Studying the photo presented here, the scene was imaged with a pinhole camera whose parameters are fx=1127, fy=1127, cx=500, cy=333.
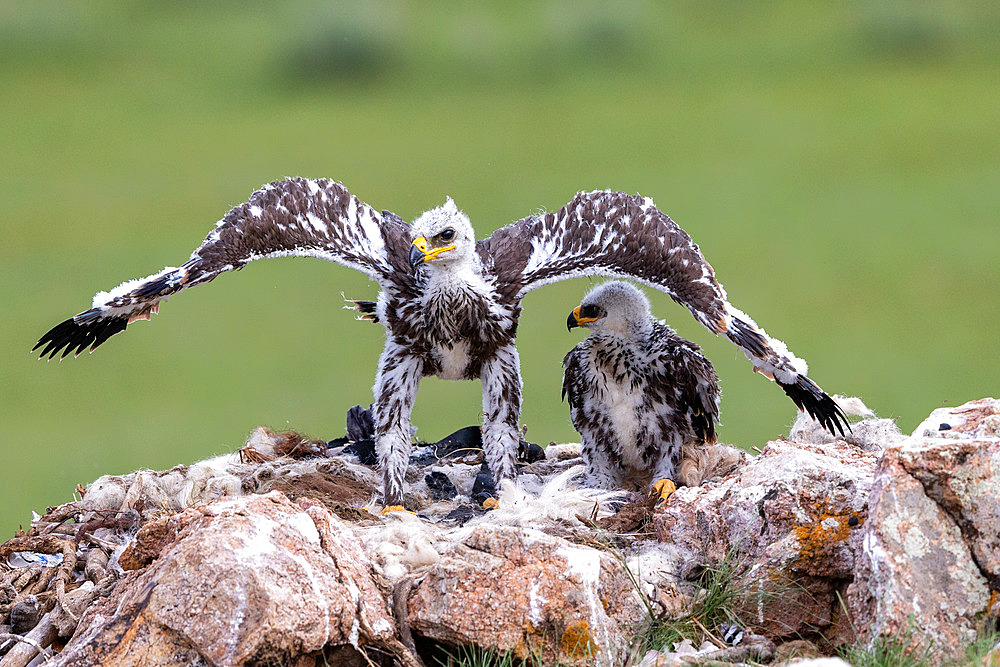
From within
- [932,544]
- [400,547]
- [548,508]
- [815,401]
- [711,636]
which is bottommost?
[711,636]

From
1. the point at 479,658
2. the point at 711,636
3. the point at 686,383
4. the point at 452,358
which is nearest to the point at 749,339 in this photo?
the point at 686,383

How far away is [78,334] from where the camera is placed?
7344 millimetres

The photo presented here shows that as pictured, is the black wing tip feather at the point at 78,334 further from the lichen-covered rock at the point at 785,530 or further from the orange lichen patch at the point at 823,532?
the orange lichen patch at the point at 823,532

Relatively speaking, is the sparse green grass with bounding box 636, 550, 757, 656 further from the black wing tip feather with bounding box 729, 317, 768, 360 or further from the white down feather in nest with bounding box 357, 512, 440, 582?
the black wing tip feather with bounding box 729, 317, 768, 360

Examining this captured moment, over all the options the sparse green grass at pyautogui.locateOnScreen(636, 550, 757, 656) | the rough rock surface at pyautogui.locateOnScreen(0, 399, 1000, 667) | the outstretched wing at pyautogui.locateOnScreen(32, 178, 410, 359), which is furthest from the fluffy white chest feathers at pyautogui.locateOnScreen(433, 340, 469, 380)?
the sparse green grass at pyautogui.locateOnScreen(636, 550, 757, 656)

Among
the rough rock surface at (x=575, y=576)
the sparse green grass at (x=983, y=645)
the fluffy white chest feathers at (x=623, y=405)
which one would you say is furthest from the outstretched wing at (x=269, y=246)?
the sparse green grass at (x=983, y=645)

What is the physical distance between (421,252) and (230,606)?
10.2ft

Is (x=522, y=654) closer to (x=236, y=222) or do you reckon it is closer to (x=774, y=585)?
(x=774, y=585)

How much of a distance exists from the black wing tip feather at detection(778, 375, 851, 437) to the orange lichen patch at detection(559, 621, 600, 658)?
2557mm

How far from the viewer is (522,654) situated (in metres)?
4.74

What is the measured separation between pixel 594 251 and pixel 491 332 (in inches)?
34.1

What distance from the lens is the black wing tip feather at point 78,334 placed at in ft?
23.8

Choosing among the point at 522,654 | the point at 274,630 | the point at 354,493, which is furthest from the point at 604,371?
the point at 274,630

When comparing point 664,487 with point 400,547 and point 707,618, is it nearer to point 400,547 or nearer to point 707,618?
point 707,618
